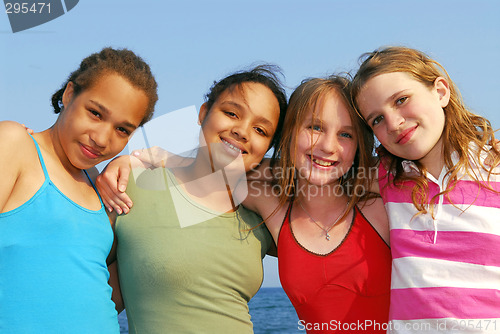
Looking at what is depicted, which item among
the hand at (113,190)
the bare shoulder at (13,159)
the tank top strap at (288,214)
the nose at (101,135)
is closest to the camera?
the bare shoulder at (13,159)

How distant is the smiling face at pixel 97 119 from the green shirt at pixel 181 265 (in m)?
0.48

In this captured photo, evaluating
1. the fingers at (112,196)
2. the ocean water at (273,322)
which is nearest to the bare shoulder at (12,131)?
the fingers at (112,196)

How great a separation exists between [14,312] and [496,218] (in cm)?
266

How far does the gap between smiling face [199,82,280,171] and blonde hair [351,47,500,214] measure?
2.00ft

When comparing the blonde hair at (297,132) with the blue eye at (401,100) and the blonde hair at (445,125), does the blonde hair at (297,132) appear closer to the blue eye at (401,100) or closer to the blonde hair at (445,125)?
the blonde hair at (445,125)

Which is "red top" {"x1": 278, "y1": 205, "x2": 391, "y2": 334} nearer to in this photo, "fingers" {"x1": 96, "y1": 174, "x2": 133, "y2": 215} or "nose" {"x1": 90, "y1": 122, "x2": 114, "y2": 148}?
"fingers" {"x1": 96, "y1": 174, "x2": 133, "y2": 215}

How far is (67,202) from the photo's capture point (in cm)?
268

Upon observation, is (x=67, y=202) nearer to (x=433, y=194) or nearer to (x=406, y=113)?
(x=406, y=113)

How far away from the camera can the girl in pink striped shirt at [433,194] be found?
2846mm

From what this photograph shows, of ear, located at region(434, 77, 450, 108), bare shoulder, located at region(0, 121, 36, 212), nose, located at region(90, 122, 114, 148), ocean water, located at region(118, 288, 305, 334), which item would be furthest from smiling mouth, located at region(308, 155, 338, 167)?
Answer: ocean water, located at region(118, 288, 305, 334)

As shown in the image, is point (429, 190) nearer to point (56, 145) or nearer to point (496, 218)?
point (496, 218)

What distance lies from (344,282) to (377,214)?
520mm

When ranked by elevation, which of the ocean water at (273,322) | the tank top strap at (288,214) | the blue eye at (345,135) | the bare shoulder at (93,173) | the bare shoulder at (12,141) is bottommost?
the ocean water at (273,322)

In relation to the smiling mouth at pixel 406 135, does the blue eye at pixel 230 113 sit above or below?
above
